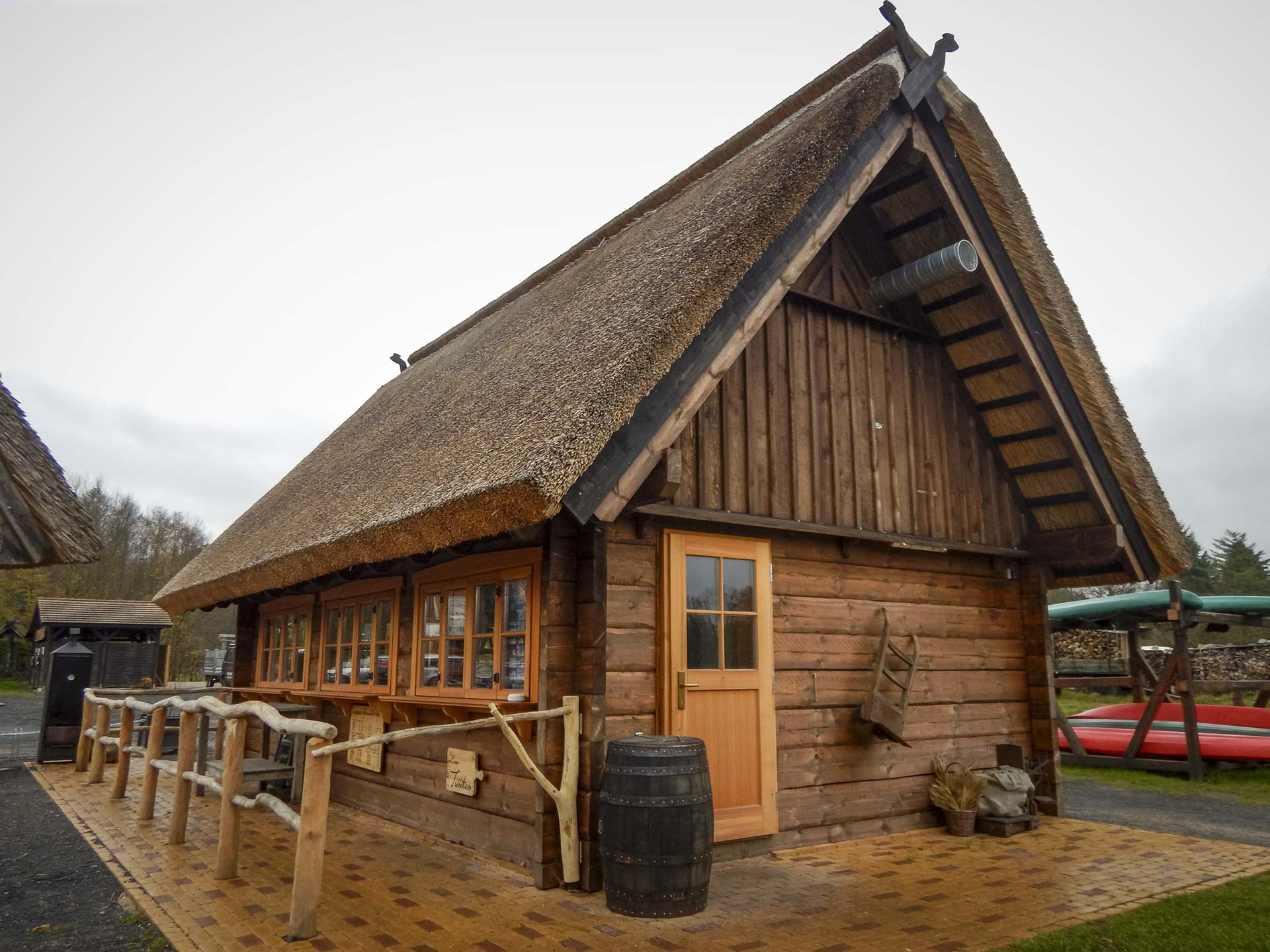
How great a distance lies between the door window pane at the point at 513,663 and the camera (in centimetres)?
576

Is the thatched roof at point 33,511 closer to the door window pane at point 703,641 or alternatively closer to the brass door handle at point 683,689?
the brass door handle at point 683,689

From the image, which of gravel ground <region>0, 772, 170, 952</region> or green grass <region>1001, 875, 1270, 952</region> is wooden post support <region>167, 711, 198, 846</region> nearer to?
gravel ground <region>0, 772, 170, 952</region>

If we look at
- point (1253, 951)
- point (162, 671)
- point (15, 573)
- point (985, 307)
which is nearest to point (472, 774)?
point (1253, 951)

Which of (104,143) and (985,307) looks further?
(104,143)

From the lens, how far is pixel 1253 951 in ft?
13.6

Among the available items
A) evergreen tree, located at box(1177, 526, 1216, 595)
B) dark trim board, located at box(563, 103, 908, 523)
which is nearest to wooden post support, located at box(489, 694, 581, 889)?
dark trim board, located at box(563, 103, 908, 523)

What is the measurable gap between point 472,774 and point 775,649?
2.37 meters

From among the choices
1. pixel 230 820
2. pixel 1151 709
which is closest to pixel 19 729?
pixel 230 820

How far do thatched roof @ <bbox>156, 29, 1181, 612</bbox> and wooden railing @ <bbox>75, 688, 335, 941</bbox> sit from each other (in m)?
1.24

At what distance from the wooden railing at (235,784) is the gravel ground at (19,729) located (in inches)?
183

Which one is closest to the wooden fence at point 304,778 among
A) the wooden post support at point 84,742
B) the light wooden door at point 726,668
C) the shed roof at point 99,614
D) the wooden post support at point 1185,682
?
the light wooden door at point 726,668

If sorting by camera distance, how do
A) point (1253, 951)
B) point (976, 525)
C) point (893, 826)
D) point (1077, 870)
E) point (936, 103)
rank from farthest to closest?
point (976, 525)
point (893, 826)
point (936, 103)
point (1077, 870)
point (1253, 951)

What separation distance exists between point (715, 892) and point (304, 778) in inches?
97.1

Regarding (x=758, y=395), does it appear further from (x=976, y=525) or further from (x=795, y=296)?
(x=976, y=525)
